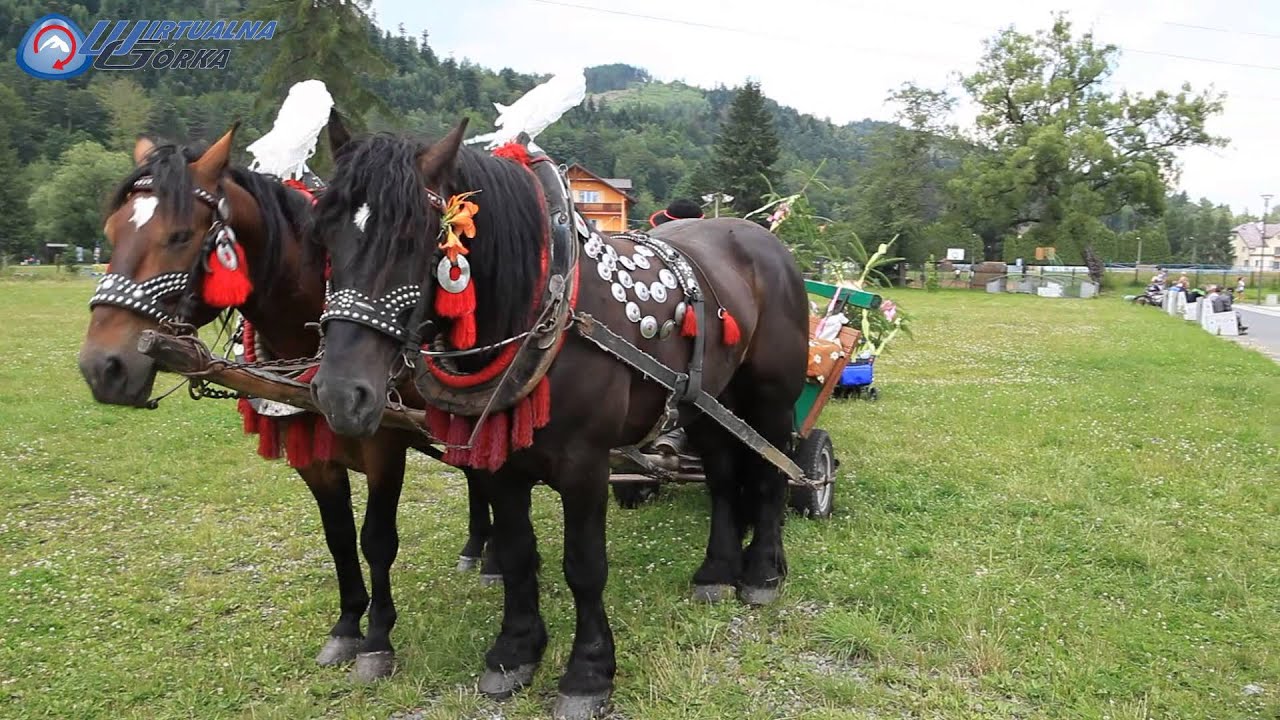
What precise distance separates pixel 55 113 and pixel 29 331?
69341 millimetres

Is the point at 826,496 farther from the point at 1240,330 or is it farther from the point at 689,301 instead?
the point at 1240,330

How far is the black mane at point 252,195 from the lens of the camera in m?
2.62

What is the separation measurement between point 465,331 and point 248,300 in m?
0.90

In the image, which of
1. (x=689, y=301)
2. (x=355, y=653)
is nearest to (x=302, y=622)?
(x=355, y=653)

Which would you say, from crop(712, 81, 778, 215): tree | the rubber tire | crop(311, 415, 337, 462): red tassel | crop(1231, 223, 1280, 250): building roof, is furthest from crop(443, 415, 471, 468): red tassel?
crop(1231, 223, 1280, 250): building roof

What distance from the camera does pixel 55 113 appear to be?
7038cm

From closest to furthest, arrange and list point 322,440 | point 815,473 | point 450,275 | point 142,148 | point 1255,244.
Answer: point 450,275 < point 142,148 < point 322,440 < point 815,473 < point 1255,244

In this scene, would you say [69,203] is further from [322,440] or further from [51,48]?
[322,440]

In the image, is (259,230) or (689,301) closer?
(259,230)

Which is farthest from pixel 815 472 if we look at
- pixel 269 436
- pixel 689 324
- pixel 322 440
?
pixel 269 436

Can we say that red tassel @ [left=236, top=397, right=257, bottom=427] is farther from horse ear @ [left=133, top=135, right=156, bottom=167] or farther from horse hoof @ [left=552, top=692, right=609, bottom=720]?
horse hoof @ [left=552, top=692, right=609, bottom=720]

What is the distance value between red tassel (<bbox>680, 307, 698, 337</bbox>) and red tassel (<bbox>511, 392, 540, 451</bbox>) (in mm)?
933

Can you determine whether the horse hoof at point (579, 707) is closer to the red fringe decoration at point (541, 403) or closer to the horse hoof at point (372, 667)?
the horse hoof at point (372, 667)

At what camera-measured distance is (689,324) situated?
351 centimetres
